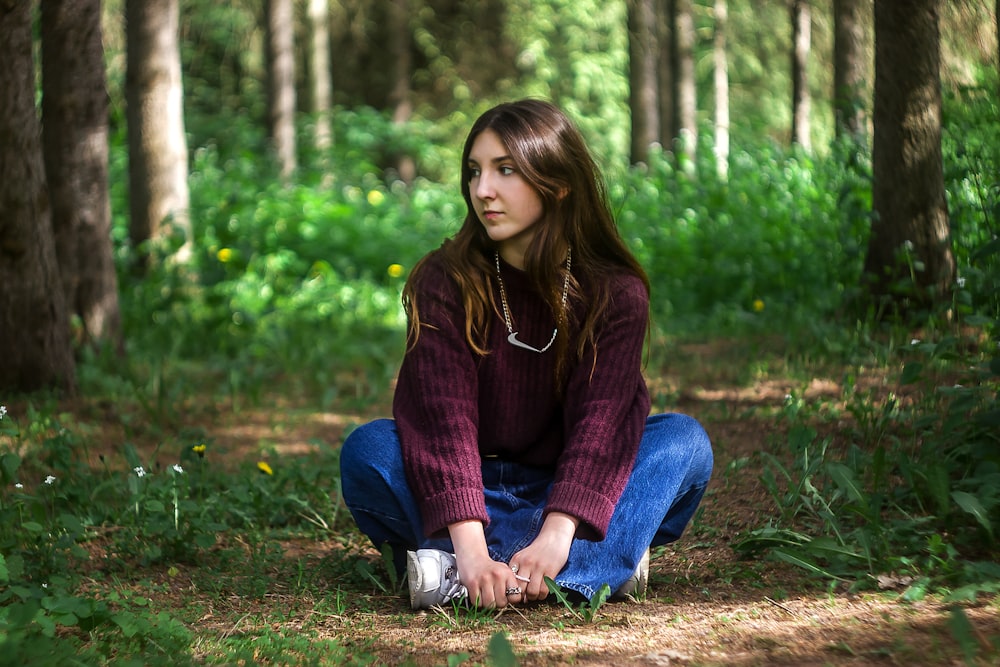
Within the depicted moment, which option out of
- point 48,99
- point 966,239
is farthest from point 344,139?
point 966,239

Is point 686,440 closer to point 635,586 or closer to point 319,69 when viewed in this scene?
point 635,586

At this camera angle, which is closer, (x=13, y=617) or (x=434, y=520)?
(x=13, y=617)

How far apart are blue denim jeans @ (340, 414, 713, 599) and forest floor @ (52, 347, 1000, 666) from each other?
11 centimetres

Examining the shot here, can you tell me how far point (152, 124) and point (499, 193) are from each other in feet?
16.0

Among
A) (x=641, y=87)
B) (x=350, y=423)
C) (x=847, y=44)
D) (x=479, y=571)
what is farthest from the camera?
(x=641, y=87)

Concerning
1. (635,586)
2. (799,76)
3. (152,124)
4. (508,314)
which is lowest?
(635,586)

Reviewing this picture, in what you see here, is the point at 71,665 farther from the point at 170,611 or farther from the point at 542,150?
the point at 542,150

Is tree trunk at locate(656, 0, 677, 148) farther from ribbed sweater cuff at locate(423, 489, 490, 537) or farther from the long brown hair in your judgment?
ribbed sweater cuff at locate(423, 489, 490, 537)

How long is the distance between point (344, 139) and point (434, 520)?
12857mm

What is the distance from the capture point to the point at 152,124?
22.7ft

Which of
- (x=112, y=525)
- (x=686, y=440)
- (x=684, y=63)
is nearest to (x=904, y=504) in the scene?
(x=686, y=440)

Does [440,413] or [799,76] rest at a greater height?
[799,76]

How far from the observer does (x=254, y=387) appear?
504 cm

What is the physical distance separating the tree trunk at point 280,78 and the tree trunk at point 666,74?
545 centimetres
